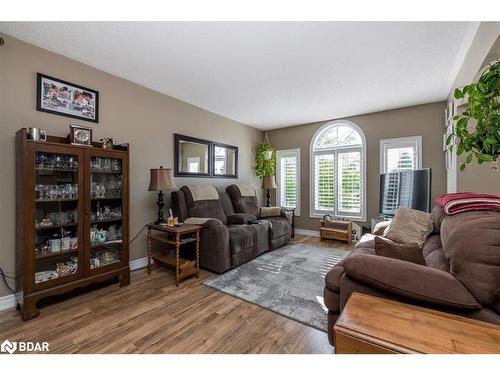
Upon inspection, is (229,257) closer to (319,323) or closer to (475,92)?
(319,323)

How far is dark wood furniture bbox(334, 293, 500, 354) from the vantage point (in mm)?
778

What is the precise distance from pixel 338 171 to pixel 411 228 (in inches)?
109

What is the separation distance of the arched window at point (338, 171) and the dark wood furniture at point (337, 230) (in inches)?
11.0

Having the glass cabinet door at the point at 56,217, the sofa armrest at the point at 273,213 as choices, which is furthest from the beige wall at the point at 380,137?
the glass cabinet door at the point at 56,217

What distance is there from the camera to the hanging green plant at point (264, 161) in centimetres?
523

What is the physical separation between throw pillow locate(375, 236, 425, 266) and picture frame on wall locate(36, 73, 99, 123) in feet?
10.4

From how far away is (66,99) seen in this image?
248cm

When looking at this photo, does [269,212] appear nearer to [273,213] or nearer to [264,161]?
[273,213]

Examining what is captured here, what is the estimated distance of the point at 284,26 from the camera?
1979mm

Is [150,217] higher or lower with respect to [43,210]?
lower

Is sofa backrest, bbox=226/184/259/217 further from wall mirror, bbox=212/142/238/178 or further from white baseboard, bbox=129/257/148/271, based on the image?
white baseboard, bbox=129/257/148/271

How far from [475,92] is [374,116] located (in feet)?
12.7

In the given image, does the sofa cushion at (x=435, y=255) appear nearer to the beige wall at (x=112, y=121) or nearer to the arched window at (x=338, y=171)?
the arched window at (x=338, y=171)
